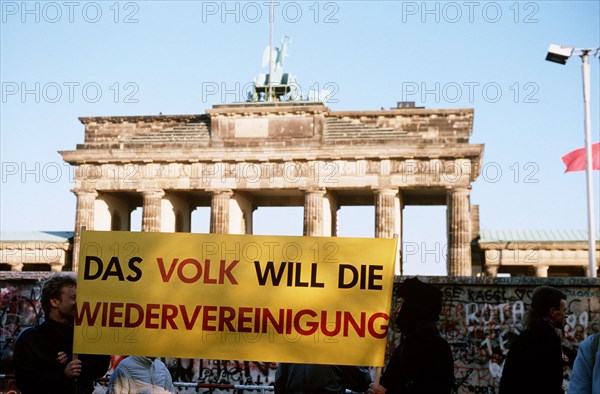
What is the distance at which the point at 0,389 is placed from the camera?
12.2 metres

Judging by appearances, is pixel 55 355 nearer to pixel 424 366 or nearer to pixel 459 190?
pixel 424 366

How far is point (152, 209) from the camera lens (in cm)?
4300

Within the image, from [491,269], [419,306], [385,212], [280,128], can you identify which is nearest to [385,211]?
[385,212]

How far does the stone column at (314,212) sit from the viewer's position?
4147 centimetres

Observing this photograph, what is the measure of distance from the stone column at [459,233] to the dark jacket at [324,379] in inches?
1336

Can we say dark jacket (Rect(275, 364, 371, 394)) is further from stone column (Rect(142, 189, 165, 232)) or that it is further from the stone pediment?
stone column (Rect(142, 189, 165, 232))

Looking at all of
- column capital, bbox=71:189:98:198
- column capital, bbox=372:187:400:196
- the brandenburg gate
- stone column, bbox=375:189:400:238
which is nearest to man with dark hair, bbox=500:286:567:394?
the brandenburg gate

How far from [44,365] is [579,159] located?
75.3 feet

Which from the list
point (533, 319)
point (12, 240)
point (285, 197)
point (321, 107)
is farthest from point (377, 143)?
point (533, 319)

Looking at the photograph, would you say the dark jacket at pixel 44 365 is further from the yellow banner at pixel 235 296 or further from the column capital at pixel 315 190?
the column capital at pixel 315 190

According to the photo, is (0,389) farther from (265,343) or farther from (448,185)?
(448,185)

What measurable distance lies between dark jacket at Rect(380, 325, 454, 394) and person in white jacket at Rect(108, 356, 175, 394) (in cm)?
183

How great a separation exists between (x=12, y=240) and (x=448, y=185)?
2330cm

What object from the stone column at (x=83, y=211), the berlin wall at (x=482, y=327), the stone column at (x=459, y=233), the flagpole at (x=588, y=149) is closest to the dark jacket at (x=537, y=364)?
the berlin wall at (x=482, y=327)
